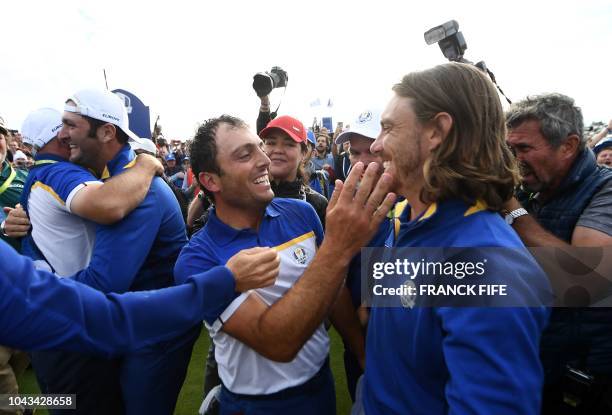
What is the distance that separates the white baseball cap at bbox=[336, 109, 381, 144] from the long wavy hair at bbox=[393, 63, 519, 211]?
4.18ft

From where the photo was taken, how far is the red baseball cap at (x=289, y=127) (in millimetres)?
3218

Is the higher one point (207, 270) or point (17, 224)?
point (17, 224)

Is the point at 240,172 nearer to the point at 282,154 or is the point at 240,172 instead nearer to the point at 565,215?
the point at 282,154

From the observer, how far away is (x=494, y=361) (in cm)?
90

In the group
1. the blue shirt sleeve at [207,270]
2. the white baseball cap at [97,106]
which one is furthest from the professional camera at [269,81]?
the blue shirt sleeve at [207,270]

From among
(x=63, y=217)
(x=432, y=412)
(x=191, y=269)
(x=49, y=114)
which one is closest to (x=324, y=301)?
(x=432, y=412)

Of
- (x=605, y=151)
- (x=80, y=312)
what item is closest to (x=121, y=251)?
(x=80, y=312)

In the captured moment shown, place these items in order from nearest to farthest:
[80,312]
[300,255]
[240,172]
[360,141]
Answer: [80,312]
[300,255]
[240,172]
[360,141]

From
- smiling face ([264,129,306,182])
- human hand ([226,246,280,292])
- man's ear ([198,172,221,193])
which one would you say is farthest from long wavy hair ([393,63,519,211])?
smiling face ([264,129,306,182])

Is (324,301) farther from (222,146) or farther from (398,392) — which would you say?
(222,146)

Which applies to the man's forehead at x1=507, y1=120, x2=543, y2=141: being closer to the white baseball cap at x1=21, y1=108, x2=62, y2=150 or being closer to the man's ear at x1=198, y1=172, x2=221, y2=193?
the man's ear at x1=198, y1=172, x2=221, y2=193

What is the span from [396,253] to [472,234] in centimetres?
31

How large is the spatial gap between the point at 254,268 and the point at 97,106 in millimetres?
1658

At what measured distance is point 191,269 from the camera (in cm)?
164
